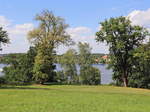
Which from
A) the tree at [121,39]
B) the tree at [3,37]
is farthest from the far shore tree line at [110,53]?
the tree at [3,37]

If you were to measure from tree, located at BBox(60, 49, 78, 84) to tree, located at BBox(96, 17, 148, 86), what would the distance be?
2787 cm

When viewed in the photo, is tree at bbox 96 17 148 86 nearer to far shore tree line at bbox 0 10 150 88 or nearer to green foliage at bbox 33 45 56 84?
far shore tree line at bbox 0 10 150 88

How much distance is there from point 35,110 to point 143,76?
123 ft

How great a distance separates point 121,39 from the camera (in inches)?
1609

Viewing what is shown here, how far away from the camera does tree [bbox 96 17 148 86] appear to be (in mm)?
40750

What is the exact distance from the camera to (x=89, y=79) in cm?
6506

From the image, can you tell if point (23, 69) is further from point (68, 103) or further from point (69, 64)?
point (68, 103)

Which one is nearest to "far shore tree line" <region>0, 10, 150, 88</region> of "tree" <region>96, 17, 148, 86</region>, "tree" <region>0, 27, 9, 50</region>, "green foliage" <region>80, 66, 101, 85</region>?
"tree" <region>96, 17, 148, 86</region>

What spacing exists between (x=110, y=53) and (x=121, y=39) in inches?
127

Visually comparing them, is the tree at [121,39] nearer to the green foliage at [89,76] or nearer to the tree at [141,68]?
the tree at [141,68]

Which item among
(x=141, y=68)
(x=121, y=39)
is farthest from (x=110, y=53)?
(x=141, y=68)

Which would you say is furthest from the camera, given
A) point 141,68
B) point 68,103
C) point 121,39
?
point 141,68

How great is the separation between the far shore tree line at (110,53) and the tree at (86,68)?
1604 cm

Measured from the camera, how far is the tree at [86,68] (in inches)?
2549
